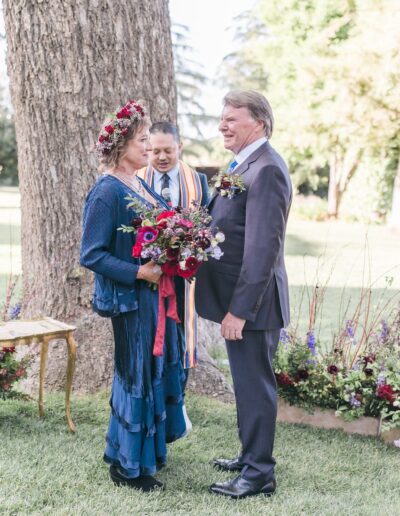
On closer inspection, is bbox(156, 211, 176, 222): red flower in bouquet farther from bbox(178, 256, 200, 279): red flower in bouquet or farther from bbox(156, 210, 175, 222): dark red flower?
bbox(178, 256, 200, 279): red flower in bouquet

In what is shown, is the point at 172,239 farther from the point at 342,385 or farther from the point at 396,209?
the point at 396,209

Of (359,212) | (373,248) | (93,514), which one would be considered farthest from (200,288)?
(359,212)

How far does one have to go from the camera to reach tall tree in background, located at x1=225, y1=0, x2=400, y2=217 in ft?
69.7

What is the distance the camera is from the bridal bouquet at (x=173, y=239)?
3256 millimetres

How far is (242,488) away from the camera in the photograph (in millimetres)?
3668

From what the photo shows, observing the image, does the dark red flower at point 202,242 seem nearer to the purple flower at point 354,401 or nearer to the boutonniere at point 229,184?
the boutonniere at point 229,184

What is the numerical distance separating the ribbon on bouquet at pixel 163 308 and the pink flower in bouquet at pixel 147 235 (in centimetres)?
27

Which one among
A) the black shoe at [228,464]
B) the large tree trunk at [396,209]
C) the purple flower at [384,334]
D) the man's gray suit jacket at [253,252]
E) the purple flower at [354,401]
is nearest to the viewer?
the man's gray suit jacket at [253,252]

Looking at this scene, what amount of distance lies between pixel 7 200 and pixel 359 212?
637 inches

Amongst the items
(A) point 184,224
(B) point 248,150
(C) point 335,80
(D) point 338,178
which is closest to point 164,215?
(A) point 184,224

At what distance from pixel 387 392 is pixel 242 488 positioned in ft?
4.78

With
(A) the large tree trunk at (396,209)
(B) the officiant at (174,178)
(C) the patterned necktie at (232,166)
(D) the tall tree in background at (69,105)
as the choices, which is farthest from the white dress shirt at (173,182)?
(A) the large tree trunk at (396,209)

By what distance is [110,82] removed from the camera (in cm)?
508

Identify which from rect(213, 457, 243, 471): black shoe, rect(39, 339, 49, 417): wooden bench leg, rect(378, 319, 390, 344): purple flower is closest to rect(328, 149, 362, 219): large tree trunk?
rect(378, 319, 390, 344): purple flower
